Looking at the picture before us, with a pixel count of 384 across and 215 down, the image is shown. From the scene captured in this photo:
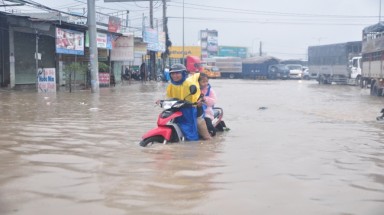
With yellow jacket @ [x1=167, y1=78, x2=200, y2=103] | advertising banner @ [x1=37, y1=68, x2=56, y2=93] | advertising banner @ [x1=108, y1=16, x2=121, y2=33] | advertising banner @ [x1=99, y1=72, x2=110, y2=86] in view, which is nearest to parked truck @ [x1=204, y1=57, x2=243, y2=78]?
advertising banner @ [x1=108, y1=16, x2=121, y2=33]

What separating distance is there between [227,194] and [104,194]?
122cm

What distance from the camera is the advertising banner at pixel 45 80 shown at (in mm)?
24188

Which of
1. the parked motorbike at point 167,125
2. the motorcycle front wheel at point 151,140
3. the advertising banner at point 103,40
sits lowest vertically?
the motorcycle front wheel at point 151,140

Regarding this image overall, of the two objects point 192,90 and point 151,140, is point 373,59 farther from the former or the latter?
point 151,140

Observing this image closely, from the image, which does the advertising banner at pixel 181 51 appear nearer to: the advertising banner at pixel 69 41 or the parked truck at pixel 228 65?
the parked truck at pixel 228 65

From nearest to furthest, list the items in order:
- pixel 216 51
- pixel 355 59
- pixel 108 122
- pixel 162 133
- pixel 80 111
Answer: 1. pixel 162 133
2. pixel 108 122
3. pixel 80 111
4. pixel 355 59
5. pixel 216 51

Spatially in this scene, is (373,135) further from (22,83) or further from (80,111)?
(22,83)

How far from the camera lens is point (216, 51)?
352 ft

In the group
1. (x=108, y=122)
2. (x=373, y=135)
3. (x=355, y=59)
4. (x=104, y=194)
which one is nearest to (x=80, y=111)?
(x=108, y=122)

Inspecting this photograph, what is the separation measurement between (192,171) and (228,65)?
5836 centimetres

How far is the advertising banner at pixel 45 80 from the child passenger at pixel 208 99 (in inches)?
662

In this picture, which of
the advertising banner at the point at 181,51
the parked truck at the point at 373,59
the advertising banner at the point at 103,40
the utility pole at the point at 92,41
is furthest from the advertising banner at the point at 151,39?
the advertising banner at the point at 181,51

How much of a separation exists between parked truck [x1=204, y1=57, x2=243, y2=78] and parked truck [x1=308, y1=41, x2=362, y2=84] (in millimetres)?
15272

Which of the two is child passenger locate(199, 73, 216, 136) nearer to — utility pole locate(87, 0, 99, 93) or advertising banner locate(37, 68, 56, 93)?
advertising banner locate(37, 68, 56, 93)
